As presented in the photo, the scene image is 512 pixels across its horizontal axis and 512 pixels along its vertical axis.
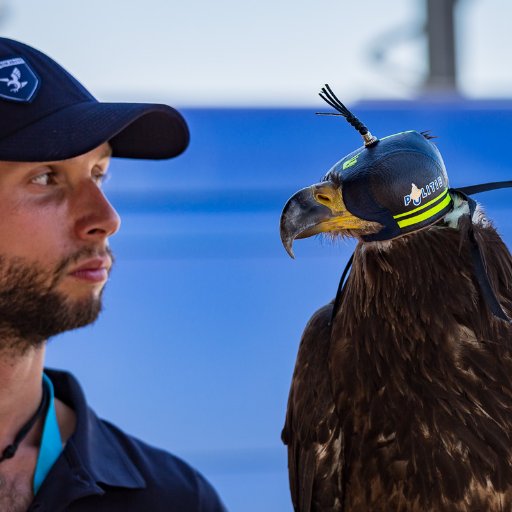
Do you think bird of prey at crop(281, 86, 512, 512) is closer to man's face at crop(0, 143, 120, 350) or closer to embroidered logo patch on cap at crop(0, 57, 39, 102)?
man's face at crop(0, 143, 120, 350)

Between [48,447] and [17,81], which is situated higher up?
[17,81]

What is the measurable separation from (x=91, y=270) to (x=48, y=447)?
47cm

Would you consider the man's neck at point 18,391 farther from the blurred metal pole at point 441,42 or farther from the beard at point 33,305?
the blurred metal pole at point 441,42

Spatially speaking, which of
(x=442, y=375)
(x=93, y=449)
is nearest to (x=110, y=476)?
(x=93, y=449)

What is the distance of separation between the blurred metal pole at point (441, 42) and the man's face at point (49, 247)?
12.7ft

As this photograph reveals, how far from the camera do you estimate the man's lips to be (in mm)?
2346

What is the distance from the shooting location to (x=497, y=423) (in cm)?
212

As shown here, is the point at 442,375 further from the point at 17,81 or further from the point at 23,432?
the point at 17,81

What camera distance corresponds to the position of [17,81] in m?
2.27

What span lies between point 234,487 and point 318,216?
1.83 meters

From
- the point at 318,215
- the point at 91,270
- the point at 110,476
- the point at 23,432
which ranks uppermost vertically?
the point at 318,215

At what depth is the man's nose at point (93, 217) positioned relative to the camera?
233cm

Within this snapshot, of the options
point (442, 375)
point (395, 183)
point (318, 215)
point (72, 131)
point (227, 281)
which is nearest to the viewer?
point (395, 183)

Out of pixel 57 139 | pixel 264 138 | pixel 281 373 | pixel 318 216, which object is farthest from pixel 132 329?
pixel 318 216
